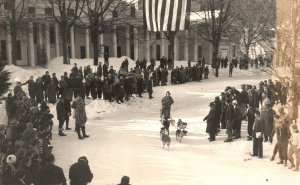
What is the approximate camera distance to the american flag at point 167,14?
15.0 m

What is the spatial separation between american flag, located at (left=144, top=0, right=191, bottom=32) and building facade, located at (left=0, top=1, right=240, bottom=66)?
22.6m

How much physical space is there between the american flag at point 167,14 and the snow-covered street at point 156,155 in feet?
13.7

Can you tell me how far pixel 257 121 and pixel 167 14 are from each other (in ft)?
15.3

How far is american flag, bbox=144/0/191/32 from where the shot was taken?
591 inches

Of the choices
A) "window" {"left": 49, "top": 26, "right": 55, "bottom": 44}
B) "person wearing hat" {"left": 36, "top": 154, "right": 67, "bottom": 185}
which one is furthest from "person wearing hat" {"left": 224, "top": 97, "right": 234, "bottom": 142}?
"window" {"left": 49, "top": 26, "right": 55, "bottom": 44}

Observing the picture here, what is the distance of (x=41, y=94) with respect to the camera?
23.0 meters

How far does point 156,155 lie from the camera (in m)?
15.1

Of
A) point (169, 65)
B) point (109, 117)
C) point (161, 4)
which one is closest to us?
point (161, 4)

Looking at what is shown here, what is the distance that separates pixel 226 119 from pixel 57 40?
33.2m

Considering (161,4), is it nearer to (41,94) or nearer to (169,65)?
(41,94)

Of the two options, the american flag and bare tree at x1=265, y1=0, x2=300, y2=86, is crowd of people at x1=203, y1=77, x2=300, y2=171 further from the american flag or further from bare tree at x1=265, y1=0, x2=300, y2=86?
the american flag

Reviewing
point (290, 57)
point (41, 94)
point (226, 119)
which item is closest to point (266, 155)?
point (226, 119)

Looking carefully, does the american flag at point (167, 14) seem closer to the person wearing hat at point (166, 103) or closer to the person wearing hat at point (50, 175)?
the person wearing hat at point (166, 103)

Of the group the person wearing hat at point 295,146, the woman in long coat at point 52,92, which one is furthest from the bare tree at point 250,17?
the person wearing hat at point 295,146
